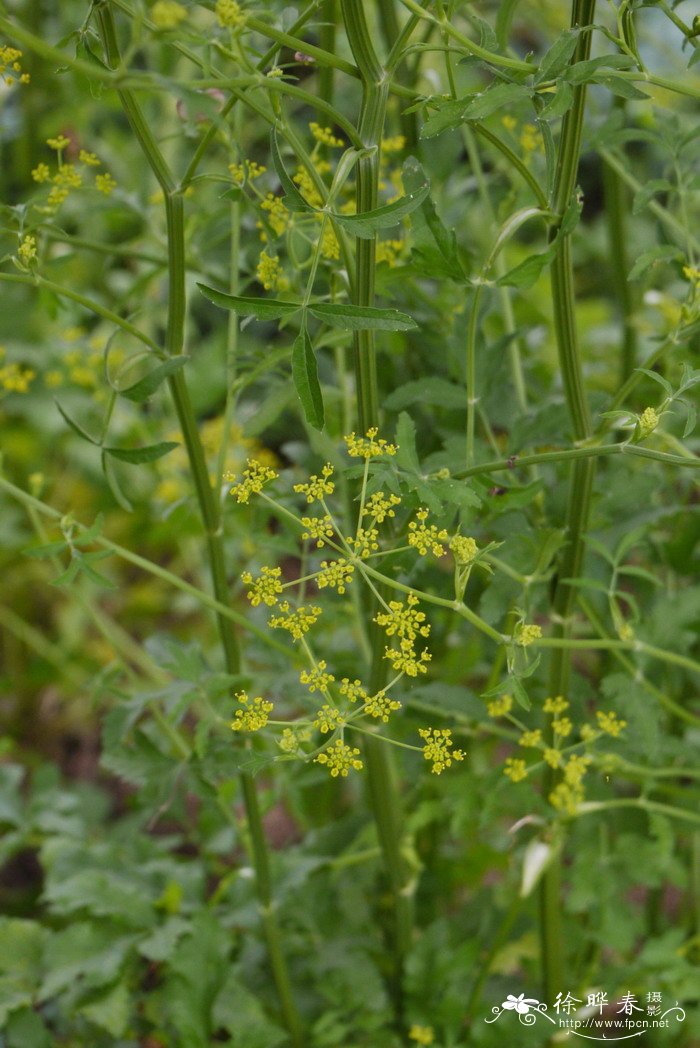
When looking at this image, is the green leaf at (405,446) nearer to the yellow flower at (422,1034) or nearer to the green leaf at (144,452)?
the green leaf at (144,452)

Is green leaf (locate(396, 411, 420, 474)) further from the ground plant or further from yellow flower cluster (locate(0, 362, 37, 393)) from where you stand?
yellow flower cluster (locate(0, 362, 37, 393))

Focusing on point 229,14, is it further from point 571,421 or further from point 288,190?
point 571,421

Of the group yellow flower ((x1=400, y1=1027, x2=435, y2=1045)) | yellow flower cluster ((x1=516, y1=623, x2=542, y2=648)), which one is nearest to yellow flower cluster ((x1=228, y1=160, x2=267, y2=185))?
yellow flower cluster ((x1=516, y1=623, x2=542, y2=648))

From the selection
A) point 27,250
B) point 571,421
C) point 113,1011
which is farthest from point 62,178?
point 113,1011

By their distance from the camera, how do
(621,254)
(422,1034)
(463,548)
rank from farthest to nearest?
(621,254) < (422,1034) < (463,548)

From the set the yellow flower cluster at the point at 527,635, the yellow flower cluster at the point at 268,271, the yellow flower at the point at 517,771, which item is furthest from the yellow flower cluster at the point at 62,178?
the yellow flower at the point at 517,771

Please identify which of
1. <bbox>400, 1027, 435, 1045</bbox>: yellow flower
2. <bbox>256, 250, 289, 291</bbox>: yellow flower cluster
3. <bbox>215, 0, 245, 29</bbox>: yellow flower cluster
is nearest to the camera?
<bbox>215, 0, 245, 29</bbox>: yellow flower cluster

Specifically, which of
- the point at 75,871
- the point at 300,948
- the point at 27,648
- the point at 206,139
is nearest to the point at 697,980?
the point at 300,948
